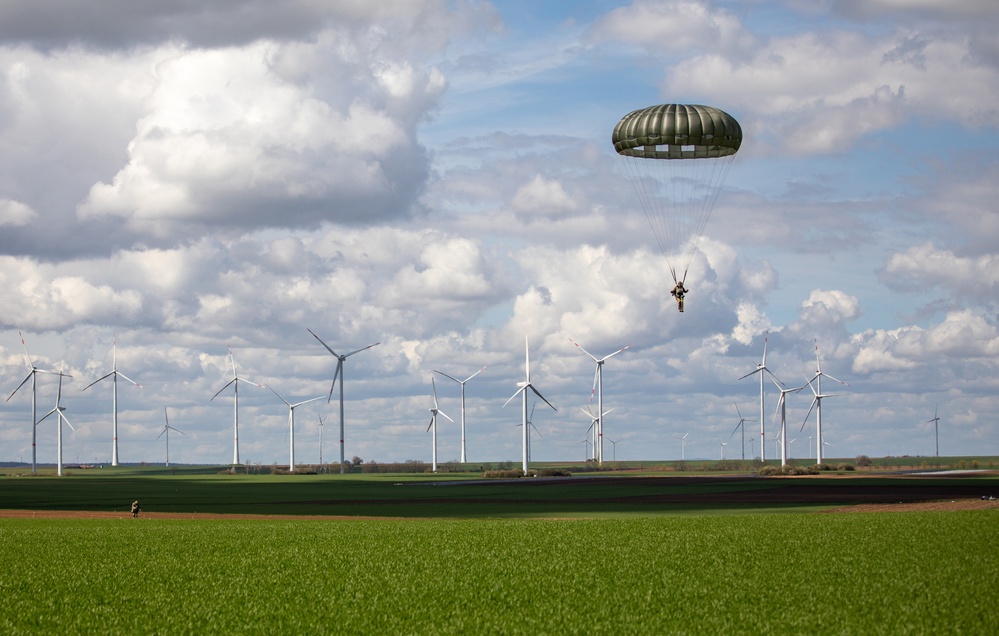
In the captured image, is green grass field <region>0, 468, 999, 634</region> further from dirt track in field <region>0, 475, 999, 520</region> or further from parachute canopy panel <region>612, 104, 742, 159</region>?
parachute canopy panel <region>612, 104, 742, 159</region>

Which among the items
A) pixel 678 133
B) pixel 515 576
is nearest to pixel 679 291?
pixel 678 133

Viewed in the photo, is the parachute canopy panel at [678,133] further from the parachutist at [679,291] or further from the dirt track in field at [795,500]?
the dirt track in field at [795,500]

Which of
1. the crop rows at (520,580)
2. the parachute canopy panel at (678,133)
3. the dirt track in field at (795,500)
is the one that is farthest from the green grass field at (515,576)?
the parachute canopy panel at (678,133)

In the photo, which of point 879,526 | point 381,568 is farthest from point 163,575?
point 879,526

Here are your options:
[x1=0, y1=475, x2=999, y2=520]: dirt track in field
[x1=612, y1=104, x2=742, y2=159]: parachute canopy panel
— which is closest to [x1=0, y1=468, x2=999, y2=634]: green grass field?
[x1=0, y1=475, x2=999, y2=520]: dirt track in field

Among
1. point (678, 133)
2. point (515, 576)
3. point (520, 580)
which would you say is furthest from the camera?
point (678, 133)

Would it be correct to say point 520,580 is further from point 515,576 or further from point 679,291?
point 679,291

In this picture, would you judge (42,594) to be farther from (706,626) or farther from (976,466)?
(976,466)
